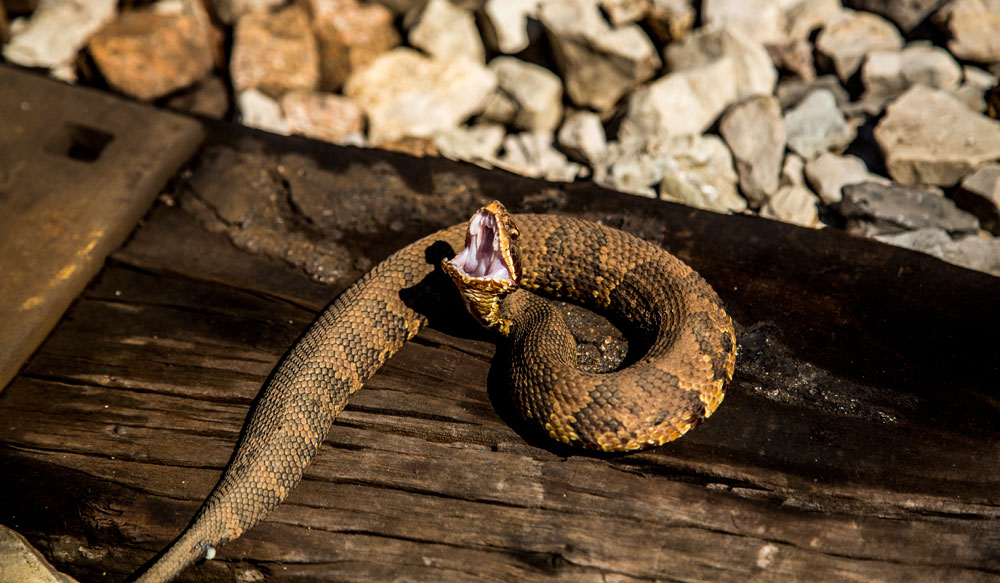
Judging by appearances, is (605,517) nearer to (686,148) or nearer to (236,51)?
(686,148)

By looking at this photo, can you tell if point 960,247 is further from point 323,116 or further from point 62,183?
point 62,183

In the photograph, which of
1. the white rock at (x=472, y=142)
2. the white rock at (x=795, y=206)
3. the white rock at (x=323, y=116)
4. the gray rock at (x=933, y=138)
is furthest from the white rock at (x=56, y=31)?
the gray rock at (x=933, y=138)

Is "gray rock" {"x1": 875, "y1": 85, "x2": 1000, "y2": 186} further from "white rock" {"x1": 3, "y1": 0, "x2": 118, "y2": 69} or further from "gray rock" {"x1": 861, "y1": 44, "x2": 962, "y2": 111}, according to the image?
"white rock" {"x1": 3, "y1": 0, "x2": 118, "y2": 69}

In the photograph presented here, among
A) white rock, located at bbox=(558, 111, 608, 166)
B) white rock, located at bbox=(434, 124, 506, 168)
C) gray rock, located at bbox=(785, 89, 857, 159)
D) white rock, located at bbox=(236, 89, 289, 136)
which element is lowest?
white rock, located at bbox=(236, 89, 289, 136)

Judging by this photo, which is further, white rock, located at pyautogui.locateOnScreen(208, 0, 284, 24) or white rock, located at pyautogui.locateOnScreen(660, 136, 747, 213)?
white rock, located at pyautogui.locateOnScreen(208, 0, 284, 24)

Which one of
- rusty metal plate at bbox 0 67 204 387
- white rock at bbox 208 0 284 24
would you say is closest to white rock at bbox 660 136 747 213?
rusty metal plate at bbox 0 67 204 387

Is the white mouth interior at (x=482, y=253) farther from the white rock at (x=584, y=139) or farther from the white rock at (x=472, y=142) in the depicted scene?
the white rock at (x=584, y=139)
